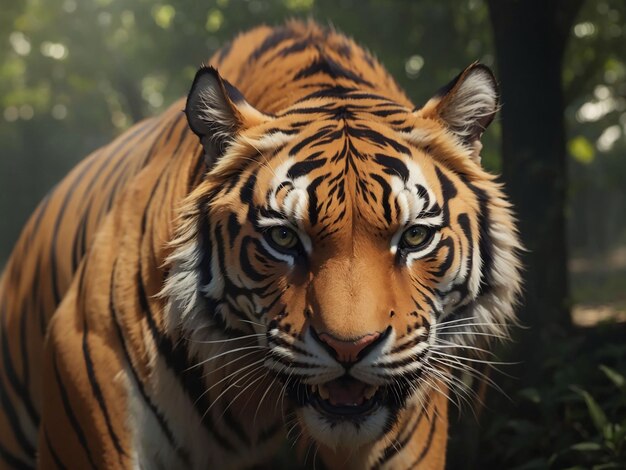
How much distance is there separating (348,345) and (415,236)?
0.40 metres

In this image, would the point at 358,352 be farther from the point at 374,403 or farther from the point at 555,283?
the point at 555,283

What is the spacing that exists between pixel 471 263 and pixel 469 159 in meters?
0.31

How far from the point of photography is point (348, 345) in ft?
7.45

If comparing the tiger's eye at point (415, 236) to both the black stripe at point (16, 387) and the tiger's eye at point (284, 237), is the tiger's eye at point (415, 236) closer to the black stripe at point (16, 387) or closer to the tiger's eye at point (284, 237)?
the tiger's eye at point (284, 237)

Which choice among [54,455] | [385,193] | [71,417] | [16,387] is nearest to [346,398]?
[385,193]

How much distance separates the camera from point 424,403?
9.90 ft

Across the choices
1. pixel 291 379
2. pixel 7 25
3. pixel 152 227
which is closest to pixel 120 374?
pixel 152 227

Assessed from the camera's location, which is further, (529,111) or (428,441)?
(529,111)

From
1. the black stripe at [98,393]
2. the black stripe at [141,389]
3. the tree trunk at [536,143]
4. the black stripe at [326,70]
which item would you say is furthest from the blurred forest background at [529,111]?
the black stripe at [98,393]

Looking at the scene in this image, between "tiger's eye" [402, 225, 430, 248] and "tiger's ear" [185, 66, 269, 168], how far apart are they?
22.9 inches

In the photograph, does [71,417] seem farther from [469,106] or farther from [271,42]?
[469,106]

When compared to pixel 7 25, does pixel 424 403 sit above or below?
below

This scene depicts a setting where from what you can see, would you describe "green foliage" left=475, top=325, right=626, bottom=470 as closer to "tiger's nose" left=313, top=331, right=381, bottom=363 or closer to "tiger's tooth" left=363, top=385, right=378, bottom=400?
"tiger's tooth" left=363, top=385, right=378, bottom=400

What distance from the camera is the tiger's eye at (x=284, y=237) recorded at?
2.51m
